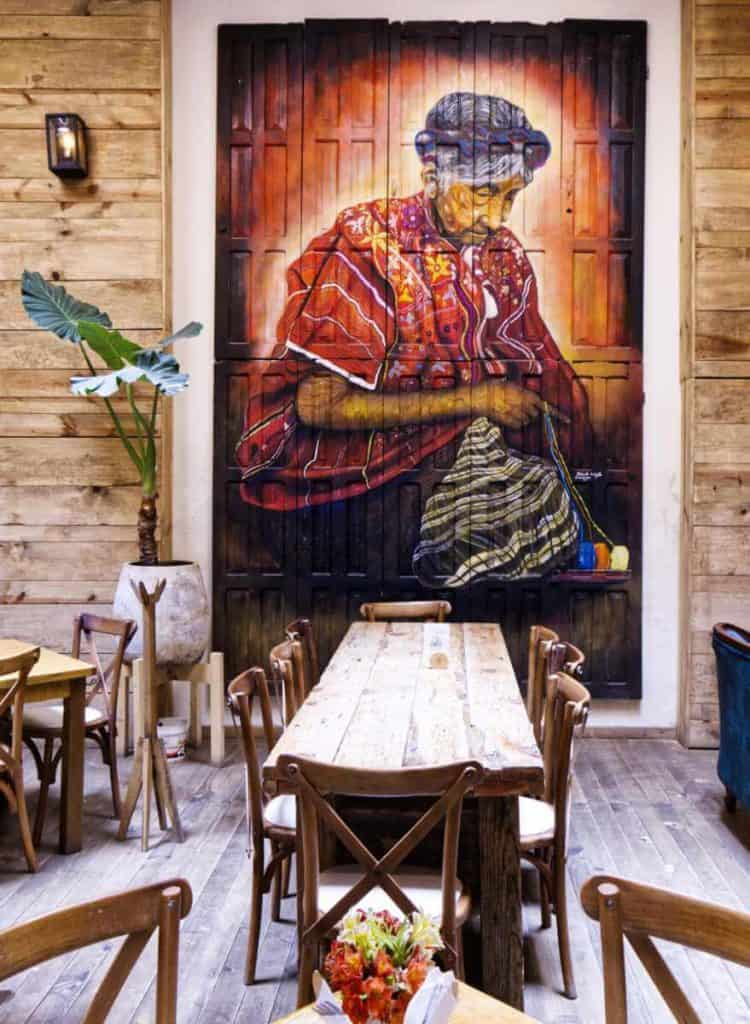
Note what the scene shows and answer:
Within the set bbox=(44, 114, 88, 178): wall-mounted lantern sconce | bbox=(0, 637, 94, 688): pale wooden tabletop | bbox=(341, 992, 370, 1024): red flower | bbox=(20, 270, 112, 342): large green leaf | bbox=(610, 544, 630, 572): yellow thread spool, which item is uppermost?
bbox=(44, 114, 88, 178): wall-mounted lantern sconce

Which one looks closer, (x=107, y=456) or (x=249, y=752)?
(x=249, y=752)

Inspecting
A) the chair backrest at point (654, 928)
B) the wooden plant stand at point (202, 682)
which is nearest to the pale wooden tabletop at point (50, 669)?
the wooden plant stand at point (202, 682)

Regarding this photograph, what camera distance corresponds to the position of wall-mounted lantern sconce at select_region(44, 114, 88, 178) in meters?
4.92

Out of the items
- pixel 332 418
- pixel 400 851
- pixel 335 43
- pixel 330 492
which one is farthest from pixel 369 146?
pixel 400 851

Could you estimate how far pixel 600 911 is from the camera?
47.6 inches

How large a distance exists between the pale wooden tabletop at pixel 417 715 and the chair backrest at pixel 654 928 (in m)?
0.80

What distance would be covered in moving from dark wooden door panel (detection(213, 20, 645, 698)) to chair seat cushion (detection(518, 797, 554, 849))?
8.02ft

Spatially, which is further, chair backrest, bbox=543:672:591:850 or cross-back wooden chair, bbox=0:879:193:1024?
chair backrest, bbox=543:672:591:850

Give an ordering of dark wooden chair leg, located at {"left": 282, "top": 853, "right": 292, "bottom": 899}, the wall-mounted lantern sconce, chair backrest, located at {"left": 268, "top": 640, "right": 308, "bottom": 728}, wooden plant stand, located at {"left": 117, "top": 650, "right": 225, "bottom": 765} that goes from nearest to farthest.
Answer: chair backrest, located at {"left": 268, "top": 640, "right": 308, "bottom": 728}
dark wooden chair leg, located at {"left": 282, "top": 853, "right": 292, "bottom": 899}
wooden plant stand, located at {"left": 117, "top": 650, "right": 225, "bottom": 765}
the wall-mounted lantern sconce

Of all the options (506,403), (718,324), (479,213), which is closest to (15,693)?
(506,403)

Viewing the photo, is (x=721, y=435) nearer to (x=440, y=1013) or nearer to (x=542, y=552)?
(x=542, y=552)

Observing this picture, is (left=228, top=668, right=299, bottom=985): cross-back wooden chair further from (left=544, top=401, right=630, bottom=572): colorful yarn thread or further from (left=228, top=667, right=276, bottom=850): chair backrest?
(left=544, top=401, right=630, bottom=572): colorful yarn thread

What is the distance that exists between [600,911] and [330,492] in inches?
158

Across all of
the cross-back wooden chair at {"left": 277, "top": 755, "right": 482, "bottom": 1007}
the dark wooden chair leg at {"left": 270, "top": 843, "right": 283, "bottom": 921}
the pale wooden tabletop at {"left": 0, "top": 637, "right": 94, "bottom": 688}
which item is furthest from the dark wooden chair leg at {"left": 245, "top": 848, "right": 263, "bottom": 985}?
the pale wooden tabletop at {"left": 0, "top": 637, "right": 94, "bottom": 688}
